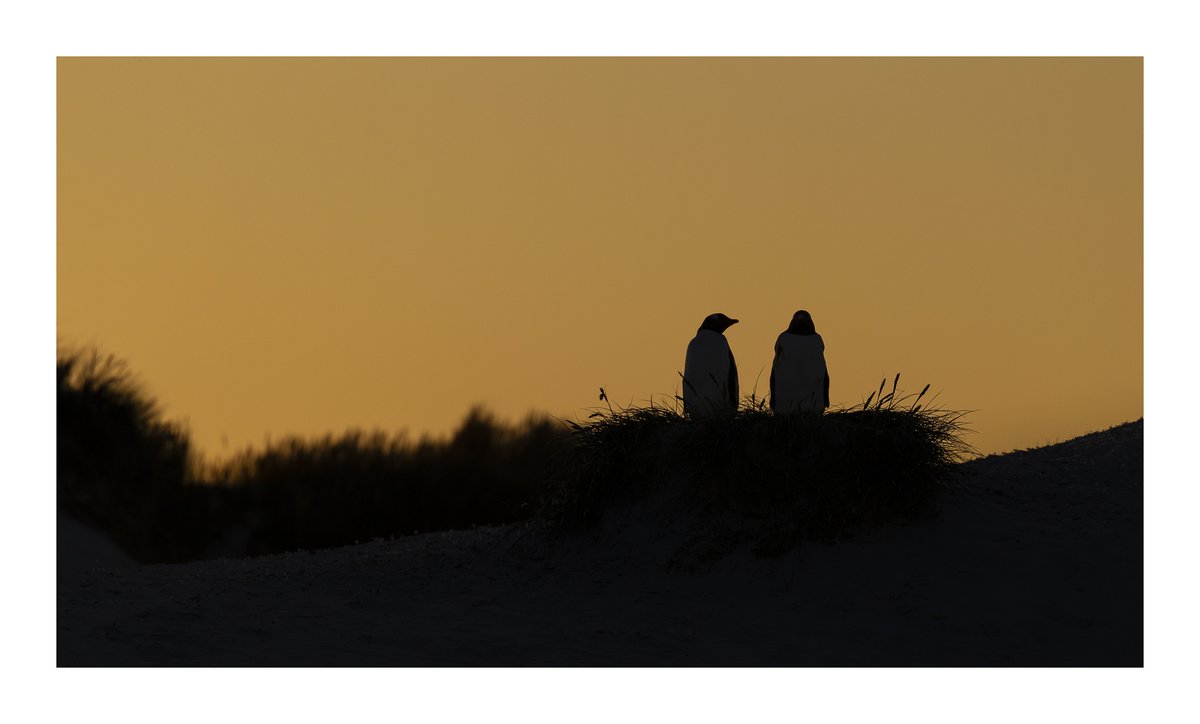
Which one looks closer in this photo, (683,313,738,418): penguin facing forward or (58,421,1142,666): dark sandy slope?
(58,421,1142,666): dark sandy slope

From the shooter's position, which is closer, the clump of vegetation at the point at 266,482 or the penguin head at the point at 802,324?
the penguin head at the point at 802,324

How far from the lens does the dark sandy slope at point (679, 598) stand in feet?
27.5

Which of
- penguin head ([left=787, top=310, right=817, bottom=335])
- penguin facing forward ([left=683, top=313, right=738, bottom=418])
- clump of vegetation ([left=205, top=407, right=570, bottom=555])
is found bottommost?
clump of vegetation ([left=205, top=407, right=570, bottom=555])

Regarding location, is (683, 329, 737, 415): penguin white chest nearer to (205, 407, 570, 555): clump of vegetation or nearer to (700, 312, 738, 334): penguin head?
(700, 312, 738, 334): penguin head

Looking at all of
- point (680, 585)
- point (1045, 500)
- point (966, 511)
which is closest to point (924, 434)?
point (966, 511)

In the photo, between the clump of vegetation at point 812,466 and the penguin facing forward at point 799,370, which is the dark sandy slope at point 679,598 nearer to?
the clump of vegetation at point 812,466

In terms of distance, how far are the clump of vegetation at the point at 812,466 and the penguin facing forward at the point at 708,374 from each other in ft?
2.19

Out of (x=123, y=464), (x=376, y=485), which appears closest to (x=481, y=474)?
(x=376, y=485)

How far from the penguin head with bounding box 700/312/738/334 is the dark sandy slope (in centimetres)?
190

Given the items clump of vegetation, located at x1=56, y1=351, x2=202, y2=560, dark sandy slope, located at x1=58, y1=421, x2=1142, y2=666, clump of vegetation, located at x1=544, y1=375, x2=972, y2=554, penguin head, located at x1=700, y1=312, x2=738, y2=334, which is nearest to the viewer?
dark sandy slope, located at x1=58, y1=421, x2=1142, y2=666

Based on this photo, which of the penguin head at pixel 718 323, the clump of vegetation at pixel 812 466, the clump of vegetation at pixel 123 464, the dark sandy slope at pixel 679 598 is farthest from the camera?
the clump of vegetation at pixel 123 464

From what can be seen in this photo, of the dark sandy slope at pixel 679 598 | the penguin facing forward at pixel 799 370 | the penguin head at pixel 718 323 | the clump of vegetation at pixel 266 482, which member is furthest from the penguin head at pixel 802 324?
the clump of vegetation at pixel 266 482

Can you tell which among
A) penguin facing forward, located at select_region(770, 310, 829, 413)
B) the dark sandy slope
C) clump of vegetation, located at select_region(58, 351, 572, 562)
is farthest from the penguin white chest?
clump of vegetation, located at select_region(58, 351, 572, 562)

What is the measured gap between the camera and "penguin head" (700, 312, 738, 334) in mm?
11742
